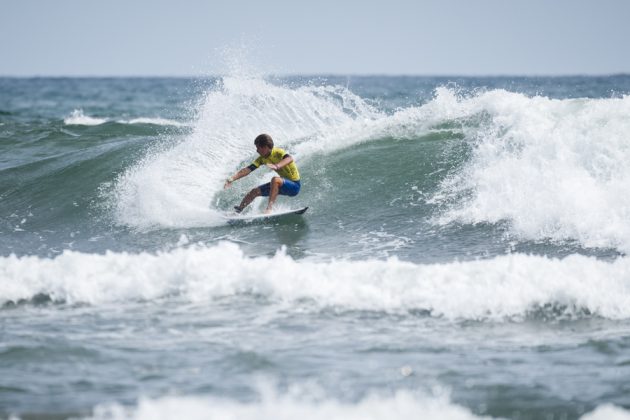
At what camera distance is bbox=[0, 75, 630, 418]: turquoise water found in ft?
18.0

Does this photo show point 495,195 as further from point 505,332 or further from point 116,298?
point 116,298

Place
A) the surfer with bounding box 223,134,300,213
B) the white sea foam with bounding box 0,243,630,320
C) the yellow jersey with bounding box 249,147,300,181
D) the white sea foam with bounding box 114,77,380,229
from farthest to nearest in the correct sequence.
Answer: the white sea foam with bounding box 114,77,380,229, the yellow jersey with bounding box 249,147,300,181, the surfer with bounding box 223,134,300,213, the white sea foam with bounding box 0,243,630,320

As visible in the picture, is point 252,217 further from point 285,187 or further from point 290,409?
point 290,409

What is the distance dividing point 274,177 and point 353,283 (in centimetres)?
386

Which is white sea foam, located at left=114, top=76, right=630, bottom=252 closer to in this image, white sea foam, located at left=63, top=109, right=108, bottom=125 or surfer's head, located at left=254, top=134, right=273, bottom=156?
surfer's head, located at left=254, top=134, right=273, bottom=156

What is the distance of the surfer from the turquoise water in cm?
46

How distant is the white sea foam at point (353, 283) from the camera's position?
7316mm

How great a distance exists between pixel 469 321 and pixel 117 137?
14.7 metres

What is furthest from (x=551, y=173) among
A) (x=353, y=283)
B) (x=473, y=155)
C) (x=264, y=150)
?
(x=353, y=283)

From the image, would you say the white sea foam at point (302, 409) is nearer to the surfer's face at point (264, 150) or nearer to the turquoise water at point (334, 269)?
the turquoise water at point (334, 269)

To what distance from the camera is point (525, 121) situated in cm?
1310

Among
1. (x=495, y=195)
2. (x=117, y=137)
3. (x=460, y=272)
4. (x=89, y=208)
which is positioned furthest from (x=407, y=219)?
(x=117, y=137)

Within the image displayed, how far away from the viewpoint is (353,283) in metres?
7.75

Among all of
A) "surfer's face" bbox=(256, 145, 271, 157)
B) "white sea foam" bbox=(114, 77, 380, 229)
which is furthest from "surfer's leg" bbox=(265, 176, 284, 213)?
"white sea foam" bbox=(114, 77, 380, 229)
